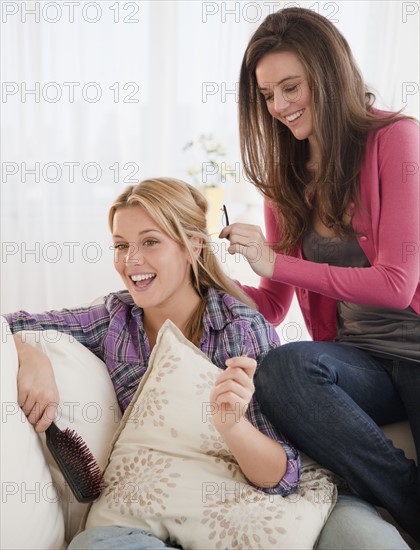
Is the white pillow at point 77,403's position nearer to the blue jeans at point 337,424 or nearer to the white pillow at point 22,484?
the white pillow at point 22,484

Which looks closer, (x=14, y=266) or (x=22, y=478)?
(x=22, y=478)

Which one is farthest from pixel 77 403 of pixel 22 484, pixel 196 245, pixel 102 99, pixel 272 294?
pixel 102 99

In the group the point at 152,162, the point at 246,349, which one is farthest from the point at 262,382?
the point at 152,162

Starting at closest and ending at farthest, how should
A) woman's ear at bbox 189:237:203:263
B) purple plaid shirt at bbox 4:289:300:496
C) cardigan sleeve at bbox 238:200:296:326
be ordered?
purple plaid shirt at bbox 4:289:300:496 < woman's ear at bbox 189:237:203:263 < cardigan sleeve at bbox 238:200:296:326

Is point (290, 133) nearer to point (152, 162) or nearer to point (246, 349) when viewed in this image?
point (246, 349)

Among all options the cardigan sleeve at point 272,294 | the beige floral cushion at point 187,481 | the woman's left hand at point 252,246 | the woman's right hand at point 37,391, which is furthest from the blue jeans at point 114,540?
the cardigan sleeve at point 272,294

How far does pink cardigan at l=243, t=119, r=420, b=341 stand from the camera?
1606 mm

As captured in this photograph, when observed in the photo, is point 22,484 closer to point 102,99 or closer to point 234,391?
point 234,391

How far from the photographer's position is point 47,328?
5.28ft

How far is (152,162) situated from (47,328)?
233 cm

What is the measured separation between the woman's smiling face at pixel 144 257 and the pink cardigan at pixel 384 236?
242 mm

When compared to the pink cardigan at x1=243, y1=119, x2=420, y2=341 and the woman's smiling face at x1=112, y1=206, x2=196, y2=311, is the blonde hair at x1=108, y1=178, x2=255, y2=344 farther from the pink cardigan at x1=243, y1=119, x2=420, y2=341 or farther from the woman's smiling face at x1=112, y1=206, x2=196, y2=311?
the pink cardigan at x1=243, y1=119, x2=420, y2=341

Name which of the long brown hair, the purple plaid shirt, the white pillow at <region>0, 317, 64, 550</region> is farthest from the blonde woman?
the long brown hair

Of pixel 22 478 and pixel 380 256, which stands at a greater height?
pixel 380 256
